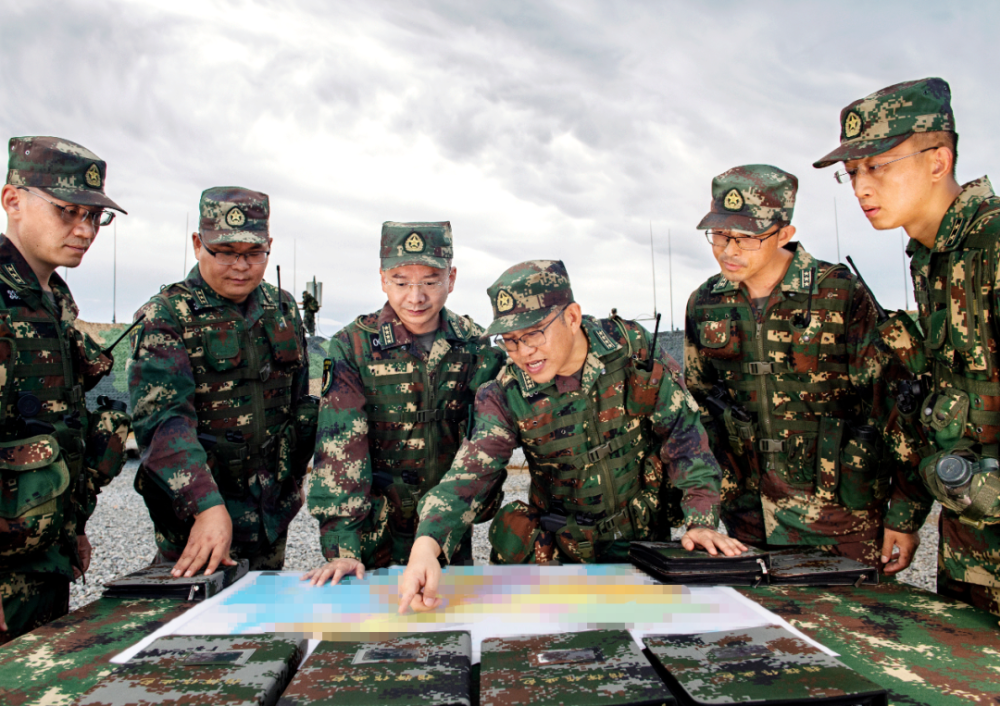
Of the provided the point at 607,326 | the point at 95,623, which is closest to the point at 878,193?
the point at 607,326

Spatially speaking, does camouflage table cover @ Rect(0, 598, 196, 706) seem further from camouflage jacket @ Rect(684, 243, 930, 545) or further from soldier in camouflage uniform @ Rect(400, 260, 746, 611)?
camouflage jacket @ Rect(684, 243, 930, 545)

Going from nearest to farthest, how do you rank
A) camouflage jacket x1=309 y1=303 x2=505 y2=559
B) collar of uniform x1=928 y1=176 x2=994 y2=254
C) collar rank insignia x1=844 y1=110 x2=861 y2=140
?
collar of uniform x1=928 y1=176 x2=994 y2=254 < collar rank insignia x1=844 y1=110 x2=861 y2=140 < camouflage jacket x1=309 y1=303 x2=505 y2=559

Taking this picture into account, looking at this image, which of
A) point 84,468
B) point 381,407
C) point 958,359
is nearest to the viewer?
point 958,359

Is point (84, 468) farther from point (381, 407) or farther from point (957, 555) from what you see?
point (957, 555)

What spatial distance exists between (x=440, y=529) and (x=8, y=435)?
175cm

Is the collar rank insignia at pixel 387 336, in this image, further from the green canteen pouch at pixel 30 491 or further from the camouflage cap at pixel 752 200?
the camouflage cap at pixel 752 200

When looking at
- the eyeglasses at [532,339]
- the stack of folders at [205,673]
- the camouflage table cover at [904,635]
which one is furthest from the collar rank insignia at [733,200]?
the stack of folders at [205,673]

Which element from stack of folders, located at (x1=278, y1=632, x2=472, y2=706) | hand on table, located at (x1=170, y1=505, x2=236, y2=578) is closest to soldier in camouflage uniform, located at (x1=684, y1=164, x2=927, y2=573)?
stack of folders, located at (x1=278, y1=632, x2=472, y2=706)

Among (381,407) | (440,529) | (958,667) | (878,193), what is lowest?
(958,667)

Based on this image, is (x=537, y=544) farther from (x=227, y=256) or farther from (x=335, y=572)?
(x=227, y=256)

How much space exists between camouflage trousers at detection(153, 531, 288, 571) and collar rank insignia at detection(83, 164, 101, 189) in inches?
70.1

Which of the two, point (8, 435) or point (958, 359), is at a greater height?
point (958, 359)

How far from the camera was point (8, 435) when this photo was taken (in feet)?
8.70

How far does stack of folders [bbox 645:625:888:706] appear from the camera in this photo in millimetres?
1438
